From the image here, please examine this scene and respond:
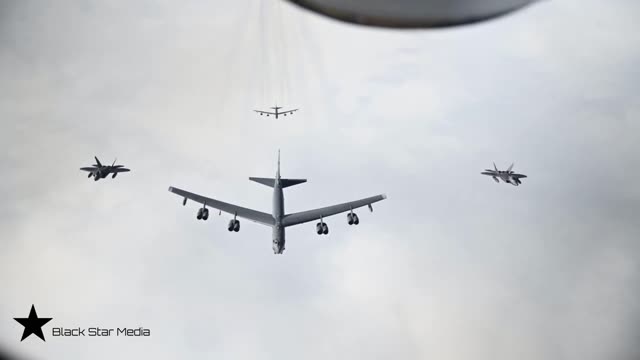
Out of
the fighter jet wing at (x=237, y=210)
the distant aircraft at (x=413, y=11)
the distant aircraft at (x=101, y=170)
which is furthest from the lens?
the fighter jet wing at (x=237, y=210)

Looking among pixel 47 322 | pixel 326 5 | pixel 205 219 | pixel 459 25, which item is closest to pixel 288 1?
pixel 326 5

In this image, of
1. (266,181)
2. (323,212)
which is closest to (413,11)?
(266,181)

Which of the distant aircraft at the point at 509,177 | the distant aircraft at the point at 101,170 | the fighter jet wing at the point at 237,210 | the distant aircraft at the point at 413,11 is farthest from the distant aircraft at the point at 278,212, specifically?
the distant aircraft at the point at 413,11

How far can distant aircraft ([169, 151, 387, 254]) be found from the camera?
16.6ft

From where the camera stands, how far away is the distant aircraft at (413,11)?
50 cm

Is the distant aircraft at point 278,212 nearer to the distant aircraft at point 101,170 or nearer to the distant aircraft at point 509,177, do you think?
the distant aircraft at point 101,170

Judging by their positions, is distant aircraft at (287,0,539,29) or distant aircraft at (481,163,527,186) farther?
distant aircraft at (481,163,527,186)

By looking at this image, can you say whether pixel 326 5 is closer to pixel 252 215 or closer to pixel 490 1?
pixel 490 1

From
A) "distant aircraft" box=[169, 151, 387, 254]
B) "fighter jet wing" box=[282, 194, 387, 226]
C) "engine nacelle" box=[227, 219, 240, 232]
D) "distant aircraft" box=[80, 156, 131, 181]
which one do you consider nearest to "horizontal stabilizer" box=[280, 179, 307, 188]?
"distant aircraft" box=[169, 151, 387, 254]

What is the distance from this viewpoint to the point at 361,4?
513mm

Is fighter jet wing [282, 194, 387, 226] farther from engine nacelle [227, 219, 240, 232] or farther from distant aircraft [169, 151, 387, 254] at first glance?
engine nacelle [227, 219, 240, 232]

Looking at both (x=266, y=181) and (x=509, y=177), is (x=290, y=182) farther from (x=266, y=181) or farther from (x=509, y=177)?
(x=509, y=177)

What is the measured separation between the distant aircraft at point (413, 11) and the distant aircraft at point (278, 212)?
437 centimetres

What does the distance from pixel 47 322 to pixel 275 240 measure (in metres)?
1.92
